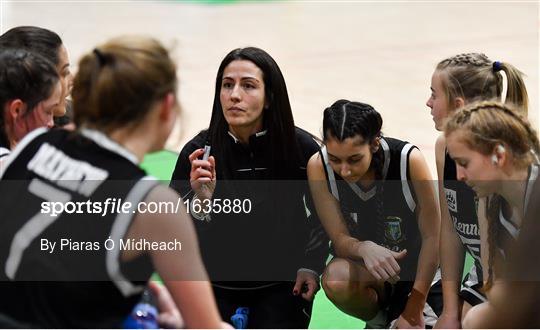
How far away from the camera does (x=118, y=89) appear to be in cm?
212

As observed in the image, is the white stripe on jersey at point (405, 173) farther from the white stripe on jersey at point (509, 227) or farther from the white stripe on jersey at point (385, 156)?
the white stripe on jersey at point (509, 227)

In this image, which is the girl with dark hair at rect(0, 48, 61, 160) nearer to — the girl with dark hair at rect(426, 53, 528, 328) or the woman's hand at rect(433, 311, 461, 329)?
the girl with dark hair at rect(426, 53, 528, 328)

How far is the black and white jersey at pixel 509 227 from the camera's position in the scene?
110 inches

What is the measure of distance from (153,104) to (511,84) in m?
1.72

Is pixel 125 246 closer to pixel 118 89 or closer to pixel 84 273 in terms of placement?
pixel 84 273

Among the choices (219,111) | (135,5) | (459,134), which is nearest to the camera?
(459,134)

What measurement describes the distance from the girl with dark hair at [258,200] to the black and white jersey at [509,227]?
88 cm

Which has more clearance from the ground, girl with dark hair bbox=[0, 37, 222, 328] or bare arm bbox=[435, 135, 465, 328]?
girl with dark hair bbox=[0, 37, 222, 328]

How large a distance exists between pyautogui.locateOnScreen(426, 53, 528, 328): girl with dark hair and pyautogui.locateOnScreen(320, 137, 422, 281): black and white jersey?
0.14m

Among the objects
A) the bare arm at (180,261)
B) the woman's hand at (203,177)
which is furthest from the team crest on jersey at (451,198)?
the bare arm at (180,261)

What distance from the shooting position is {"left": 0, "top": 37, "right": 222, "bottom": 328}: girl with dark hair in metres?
2.07

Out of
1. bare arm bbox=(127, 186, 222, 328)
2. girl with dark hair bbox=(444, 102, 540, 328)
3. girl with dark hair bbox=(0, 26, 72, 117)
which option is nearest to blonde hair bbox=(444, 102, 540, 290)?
girl with dark hair bbox=(444, 102, 540, 328)

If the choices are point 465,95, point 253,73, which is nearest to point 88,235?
point 253,73

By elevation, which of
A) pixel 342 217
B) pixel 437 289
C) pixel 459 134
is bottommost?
pixel 437 289
